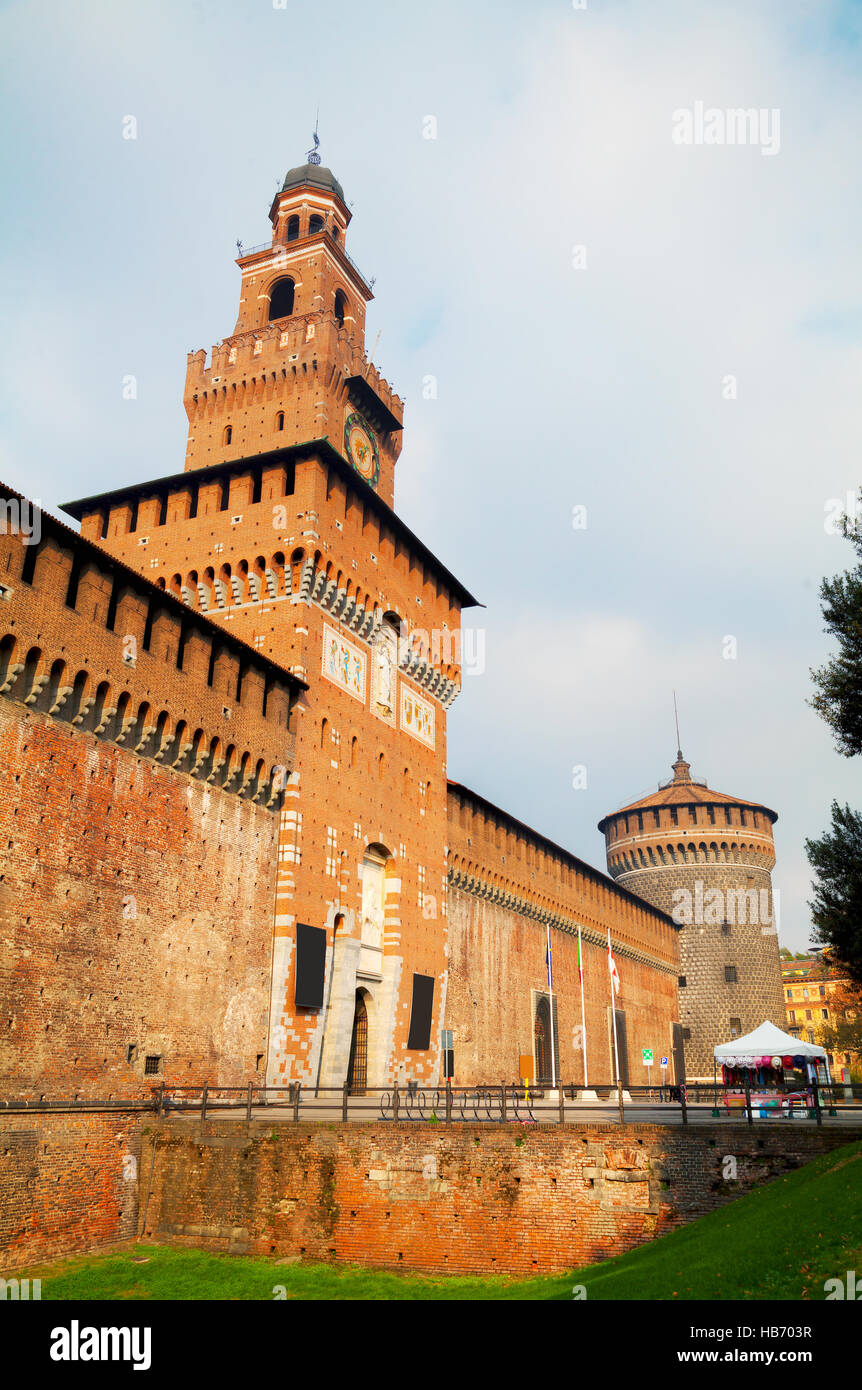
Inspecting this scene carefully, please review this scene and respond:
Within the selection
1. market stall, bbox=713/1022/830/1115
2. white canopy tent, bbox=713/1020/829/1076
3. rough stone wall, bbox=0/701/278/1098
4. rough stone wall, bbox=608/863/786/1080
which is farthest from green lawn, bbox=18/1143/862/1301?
rough stone wall, bbox=608/863/786/1080

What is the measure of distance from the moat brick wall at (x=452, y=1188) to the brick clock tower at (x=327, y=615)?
5.38 m

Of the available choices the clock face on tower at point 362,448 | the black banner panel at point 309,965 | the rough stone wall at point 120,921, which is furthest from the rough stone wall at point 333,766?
the clock face on tower at point 362,448

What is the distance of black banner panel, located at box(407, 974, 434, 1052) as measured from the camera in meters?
32.1

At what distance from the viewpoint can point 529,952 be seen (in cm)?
4475

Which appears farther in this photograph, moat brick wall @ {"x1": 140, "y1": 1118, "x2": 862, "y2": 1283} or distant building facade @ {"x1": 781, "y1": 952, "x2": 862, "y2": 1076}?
distant building facade @ {"x1": 781, "y1": 952, "x2": 862, "y2": 1076}

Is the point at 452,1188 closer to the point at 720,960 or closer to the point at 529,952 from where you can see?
the point at 529,952

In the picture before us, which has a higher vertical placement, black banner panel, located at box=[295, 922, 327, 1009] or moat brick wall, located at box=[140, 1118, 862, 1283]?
black banner panel, located at box=[295, 922, 327, 1009]

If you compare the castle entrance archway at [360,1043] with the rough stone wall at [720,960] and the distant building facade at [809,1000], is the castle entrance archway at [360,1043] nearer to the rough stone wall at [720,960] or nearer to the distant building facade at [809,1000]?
the rough stone wall at [720,960]

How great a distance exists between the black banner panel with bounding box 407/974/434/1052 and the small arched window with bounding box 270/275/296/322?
2539 cm

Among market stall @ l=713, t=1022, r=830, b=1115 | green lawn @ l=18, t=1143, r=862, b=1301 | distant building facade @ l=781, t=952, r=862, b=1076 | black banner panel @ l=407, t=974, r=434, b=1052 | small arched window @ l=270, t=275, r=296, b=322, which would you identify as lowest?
green lawn @ l=18, t=1143, r=862, b=1301

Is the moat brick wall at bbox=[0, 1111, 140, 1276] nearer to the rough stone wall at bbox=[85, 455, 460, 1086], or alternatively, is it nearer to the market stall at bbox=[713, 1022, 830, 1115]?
the rough stone wall at bbox=[85, 455, 460, 1086]

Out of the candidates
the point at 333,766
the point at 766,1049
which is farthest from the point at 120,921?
the point at 766,1049
